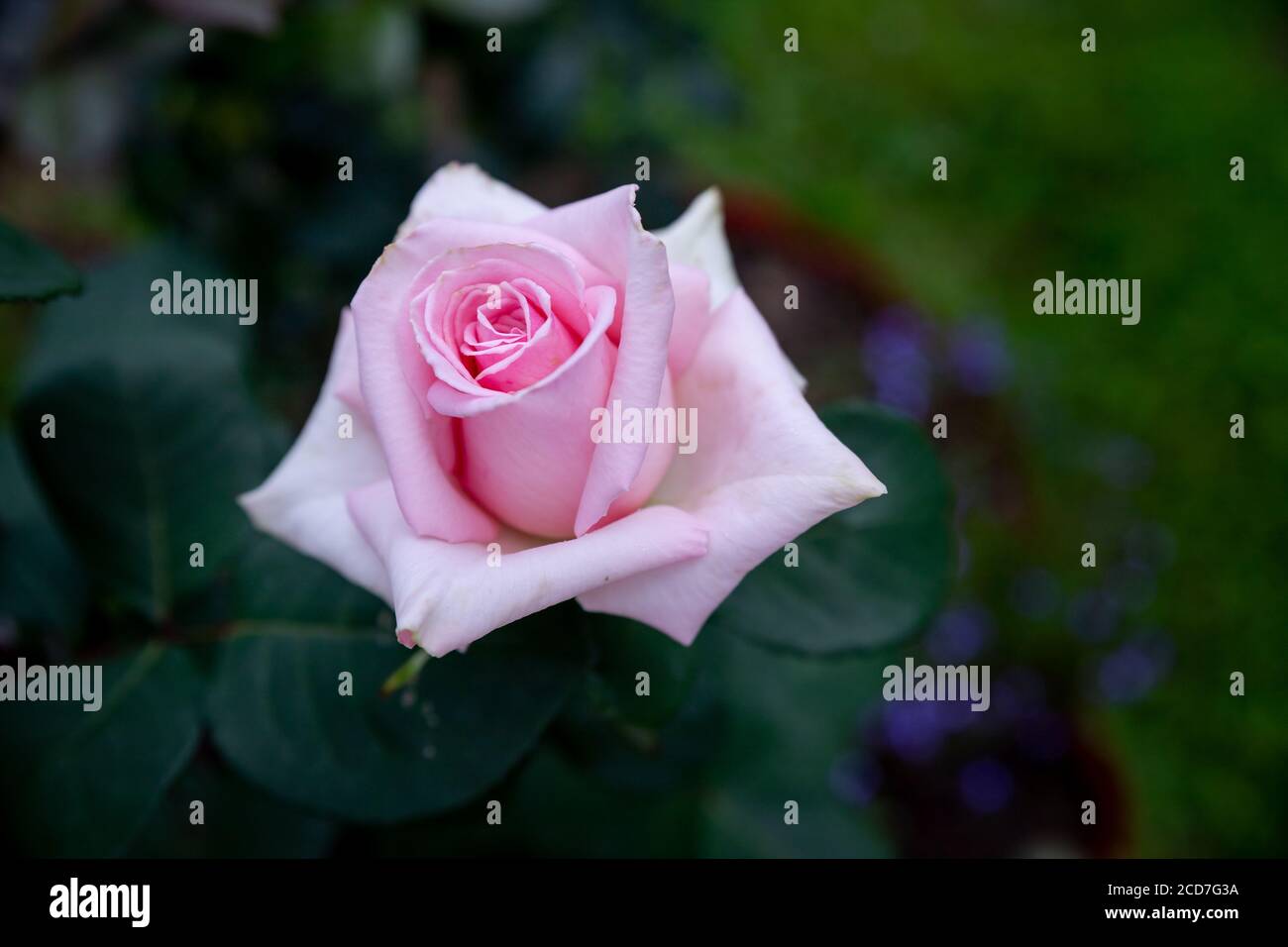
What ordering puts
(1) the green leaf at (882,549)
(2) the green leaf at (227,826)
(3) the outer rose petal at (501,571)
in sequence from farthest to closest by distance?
(2) the green leaf at (227,826)
(1) the green leaf at (882,549)
(3) the outer rose petal at (501,571)

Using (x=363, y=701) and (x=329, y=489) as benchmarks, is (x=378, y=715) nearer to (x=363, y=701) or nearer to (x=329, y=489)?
(x=363, y=701)

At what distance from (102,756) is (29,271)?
35 cm

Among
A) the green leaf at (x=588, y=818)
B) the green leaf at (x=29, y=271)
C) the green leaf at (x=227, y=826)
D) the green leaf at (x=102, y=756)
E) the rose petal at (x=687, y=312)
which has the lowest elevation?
the green leaf at (x=588, y=818)

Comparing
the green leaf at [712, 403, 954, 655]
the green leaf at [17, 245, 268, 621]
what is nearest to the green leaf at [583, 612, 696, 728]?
the green leaf at [712, 403, 954, 655]

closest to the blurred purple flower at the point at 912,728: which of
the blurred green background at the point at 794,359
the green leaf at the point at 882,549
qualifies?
the blurred green background at the point at 794,359

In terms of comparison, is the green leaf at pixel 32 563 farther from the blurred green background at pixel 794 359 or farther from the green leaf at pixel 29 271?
the green leaf at pixel 29 271

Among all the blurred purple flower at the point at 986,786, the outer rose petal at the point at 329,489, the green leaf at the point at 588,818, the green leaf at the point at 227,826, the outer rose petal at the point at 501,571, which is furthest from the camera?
the blurred purple flower at the point at 986,786

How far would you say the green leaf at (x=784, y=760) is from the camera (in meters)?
1.16

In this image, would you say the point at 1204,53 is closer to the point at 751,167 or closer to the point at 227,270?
the point at 751,167

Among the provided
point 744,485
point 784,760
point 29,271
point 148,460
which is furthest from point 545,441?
point 784,760

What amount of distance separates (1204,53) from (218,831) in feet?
9.90

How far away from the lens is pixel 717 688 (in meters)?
0.93

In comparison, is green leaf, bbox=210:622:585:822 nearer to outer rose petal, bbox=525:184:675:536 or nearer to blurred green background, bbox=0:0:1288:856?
blurred green background, bbox=0:0:1288:856

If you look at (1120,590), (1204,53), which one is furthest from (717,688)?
(1204,53)
